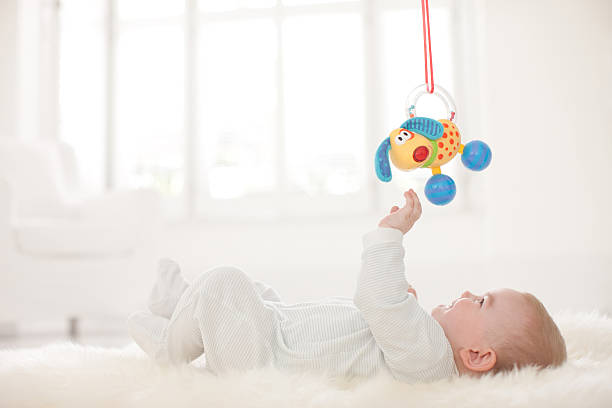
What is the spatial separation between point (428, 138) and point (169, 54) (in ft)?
11.6

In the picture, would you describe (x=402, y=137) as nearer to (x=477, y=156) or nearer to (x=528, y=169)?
(x=477, y=156)

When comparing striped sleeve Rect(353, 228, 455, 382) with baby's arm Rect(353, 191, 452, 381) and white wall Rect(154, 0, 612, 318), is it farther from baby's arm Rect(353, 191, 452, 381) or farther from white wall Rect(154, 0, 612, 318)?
white wall Rect(154, 0, 612, 318)

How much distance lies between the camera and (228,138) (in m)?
4.11

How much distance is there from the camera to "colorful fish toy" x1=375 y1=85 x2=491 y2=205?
979 mm

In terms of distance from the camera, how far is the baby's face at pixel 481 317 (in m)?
0.89

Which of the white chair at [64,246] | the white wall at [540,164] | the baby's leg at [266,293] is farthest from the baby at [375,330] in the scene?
the white wall at [540,164]

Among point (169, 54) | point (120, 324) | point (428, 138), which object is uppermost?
point (169, 54)

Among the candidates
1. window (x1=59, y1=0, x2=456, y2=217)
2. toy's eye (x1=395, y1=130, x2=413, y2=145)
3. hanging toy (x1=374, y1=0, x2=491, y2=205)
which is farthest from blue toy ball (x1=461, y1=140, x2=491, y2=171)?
window (x1=59, y1=0, x2=456, y2=217)

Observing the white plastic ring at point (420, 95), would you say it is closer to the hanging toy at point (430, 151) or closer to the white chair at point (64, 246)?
the hanging toy at point (430, 151)

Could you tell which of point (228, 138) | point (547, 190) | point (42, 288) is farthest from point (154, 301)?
point (228, 138)

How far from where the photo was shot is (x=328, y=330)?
3.24 feet

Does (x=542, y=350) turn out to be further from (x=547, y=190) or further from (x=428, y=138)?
(x=547, y=190)

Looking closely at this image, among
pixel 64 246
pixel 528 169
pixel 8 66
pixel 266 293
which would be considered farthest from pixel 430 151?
pixel 8 66

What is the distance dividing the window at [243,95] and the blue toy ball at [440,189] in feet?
9.20
